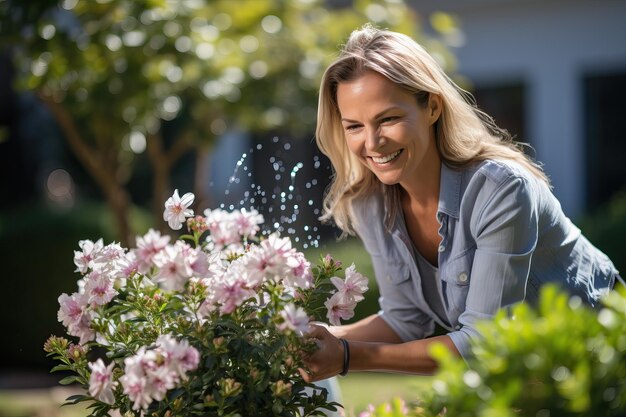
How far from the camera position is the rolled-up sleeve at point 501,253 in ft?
8.69

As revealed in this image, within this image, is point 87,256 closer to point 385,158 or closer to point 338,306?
point 338,306

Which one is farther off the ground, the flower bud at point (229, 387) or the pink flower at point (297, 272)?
the pink flower at point (297, 272)

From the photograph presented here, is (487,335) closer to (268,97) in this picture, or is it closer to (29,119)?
(268,97)

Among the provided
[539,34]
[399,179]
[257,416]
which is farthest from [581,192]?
[257,416]

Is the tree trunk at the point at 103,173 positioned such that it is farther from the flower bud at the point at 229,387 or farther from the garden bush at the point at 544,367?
the garden bush at the point at 544,367

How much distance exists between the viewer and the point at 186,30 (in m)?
5.76

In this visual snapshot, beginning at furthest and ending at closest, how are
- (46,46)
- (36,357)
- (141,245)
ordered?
(36,357) < (46,46) < (141,245)

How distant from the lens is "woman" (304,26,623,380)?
2.66m

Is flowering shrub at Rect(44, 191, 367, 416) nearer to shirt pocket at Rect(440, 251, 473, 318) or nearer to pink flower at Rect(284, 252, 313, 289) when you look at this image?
pink flower at Rect(284, 252, 313, 289)

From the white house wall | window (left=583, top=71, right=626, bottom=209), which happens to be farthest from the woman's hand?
window (left=583, top=71, right=626, bottom=209)

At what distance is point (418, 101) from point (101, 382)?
4.19 feet

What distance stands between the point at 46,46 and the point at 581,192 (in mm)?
6999

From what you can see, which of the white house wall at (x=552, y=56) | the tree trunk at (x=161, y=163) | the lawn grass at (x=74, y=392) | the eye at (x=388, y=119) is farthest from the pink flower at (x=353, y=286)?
the white house wall at (x=552, y=56)

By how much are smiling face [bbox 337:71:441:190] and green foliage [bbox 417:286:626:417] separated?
1.09 meters
